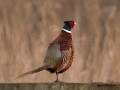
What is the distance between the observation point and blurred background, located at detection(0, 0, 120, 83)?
17.3 ft

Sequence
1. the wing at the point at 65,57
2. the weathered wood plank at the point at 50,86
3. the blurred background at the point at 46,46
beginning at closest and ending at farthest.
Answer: the weathered wood plank at the point at 50,86 < the wing at the point at 65,57 < the blurred background at the point at 46,46

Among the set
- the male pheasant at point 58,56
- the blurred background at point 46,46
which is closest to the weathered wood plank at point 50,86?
the male pheasant at point 58,56

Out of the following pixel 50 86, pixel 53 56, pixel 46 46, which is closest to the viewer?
pixel 50 86

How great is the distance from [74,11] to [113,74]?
4.71 feet

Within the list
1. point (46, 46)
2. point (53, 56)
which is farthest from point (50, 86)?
point (46, 46)

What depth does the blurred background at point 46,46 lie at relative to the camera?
17.3ft

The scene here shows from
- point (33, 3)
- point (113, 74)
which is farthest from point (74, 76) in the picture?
point (33, 3)

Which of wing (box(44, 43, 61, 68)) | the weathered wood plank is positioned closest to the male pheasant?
wing (box(44, 43, 61, 68))

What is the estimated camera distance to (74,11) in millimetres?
6230

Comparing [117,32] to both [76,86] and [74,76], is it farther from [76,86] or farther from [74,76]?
[76,86]

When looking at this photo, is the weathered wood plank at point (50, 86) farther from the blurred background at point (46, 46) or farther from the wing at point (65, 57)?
the blurred background at point (46, 46)

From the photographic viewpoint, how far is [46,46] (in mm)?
5480

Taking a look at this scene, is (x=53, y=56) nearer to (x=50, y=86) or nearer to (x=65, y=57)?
(x=65, y=57)

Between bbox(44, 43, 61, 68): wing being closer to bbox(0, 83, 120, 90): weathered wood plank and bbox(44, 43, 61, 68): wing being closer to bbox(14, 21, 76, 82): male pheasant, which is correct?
bbox(14, 21, 76, 82): male pheasant
